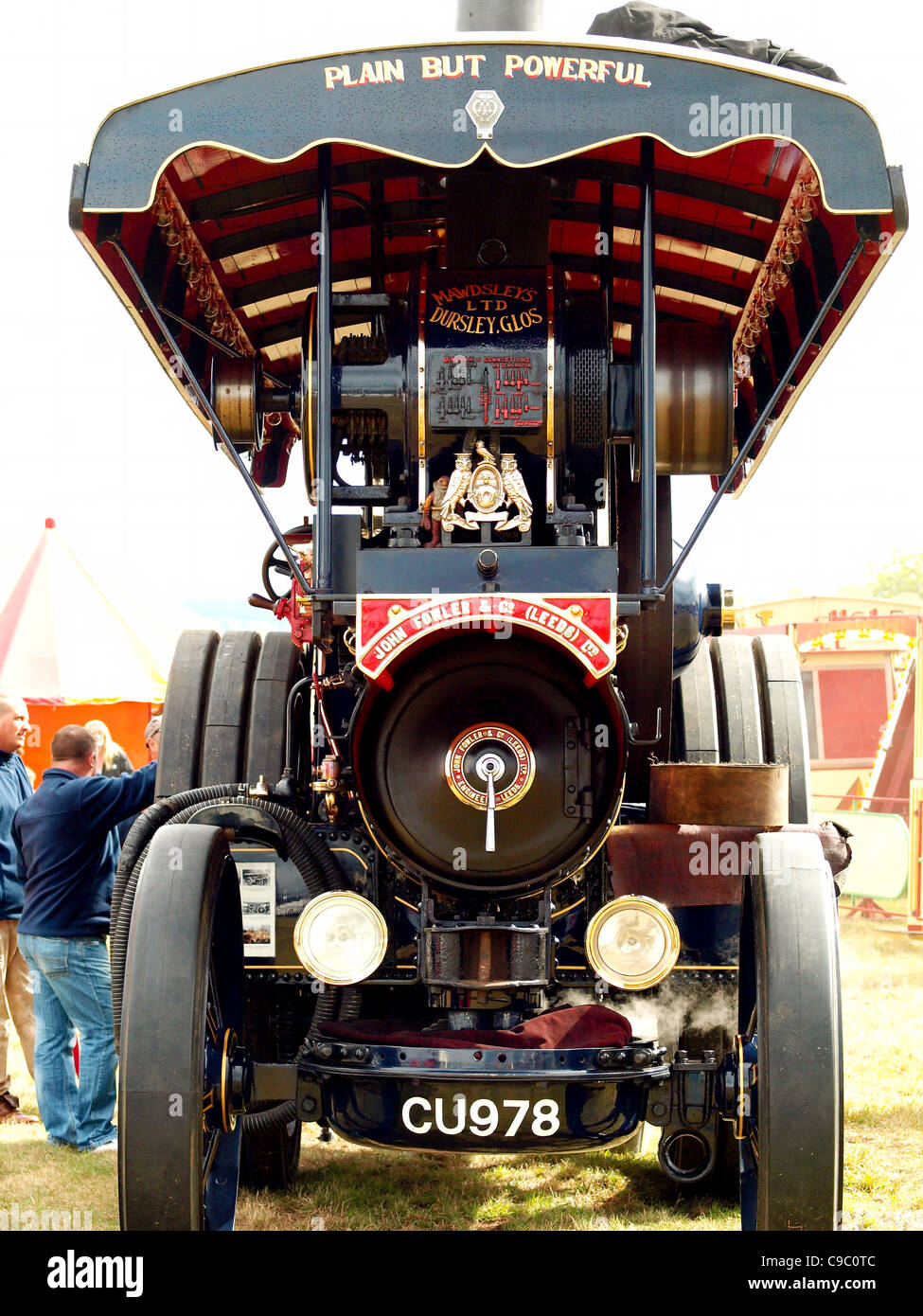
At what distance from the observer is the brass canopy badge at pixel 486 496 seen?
3637 millimetres

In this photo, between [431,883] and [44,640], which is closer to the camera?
[431,883]

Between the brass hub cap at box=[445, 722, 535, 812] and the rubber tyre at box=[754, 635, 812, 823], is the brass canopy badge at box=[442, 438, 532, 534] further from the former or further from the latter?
the rubber tyre at box=[754, 635, 812, 823]

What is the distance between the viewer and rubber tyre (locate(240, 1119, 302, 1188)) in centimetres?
455

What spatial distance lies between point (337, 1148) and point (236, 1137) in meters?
2.00

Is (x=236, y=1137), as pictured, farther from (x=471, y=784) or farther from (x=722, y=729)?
(x=722, y=729)

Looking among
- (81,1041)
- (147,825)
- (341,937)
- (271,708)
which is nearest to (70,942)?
(81,1041)

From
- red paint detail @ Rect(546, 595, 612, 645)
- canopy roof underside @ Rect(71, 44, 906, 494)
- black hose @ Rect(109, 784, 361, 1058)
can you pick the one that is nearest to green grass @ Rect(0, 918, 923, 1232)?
black hose @ Rect(109, 784, 361, 1058)

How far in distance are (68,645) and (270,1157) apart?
23.8ft

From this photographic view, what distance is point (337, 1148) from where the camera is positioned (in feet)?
17.6

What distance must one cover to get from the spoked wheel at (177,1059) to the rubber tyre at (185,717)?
1.50 metres

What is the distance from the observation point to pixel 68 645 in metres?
11.2

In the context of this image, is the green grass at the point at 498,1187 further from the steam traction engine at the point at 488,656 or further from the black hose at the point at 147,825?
the black hose at the point at 147,825

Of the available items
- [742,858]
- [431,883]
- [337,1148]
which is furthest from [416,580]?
[337,1148]
